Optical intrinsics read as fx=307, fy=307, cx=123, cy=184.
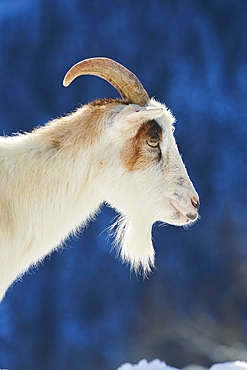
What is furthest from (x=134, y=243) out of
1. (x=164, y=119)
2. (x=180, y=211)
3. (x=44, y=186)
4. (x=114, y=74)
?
(x=114, y=74)

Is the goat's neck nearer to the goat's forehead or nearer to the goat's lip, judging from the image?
the goat's forehead

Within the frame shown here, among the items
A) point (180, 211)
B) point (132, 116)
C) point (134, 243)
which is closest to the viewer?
point (132, 116)

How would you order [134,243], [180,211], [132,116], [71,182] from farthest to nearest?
1. [134,243]
2. [180,211]
3. [71,182]
4. [132,116]

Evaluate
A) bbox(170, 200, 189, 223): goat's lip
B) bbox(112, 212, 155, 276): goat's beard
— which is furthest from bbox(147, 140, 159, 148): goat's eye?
bbox(112, 212, 155, 276): goat's beard

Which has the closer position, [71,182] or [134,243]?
[71,182]

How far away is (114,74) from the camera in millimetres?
2357

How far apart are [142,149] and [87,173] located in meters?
0.44

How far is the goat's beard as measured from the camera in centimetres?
258

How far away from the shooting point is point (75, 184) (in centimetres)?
222

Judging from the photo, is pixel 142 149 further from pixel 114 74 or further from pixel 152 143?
pixel 114 74

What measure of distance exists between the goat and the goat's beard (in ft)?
0.65

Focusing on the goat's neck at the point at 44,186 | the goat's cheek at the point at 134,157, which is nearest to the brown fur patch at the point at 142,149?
the goat's cheek at the point at 134,157

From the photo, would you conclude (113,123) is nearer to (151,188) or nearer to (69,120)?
(69,120)

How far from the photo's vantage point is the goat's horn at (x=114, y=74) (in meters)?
2.32
